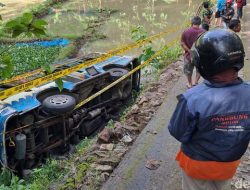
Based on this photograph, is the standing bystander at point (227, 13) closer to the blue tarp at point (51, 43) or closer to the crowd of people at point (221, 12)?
the crowd of people at point (221, 12)

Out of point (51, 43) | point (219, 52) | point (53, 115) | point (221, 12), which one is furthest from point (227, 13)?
point (219, 52)

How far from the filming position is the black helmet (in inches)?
106

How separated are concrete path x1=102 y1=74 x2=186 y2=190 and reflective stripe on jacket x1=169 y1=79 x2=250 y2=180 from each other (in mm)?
2206

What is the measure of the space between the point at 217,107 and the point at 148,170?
2.86 metres

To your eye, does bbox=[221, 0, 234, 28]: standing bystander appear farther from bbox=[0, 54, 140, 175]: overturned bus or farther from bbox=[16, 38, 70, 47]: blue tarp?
bbox=[16, 38, 70, 47]: blue tarp

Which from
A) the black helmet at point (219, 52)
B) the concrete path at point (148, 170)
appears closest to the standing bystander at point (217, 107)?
the black helmet at point (219, 52)

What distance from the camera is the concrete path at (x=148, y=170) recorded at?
5078mm

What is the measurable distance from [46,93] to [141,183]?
10.7ft

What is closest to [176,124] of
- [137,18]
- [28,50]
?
[28,50]

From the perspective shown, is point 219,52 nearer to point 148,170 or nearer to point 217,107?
point 217,107

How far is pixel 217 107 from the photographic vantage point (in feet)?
9.03

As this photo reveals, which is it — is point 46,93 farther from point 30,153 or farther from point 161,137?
point 161,137

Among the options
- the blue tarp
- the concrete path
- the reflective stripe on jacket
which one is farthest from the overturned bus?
the blue tarp

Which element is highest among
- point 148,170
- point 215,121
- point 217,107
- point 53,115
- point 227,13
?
point 217,107
